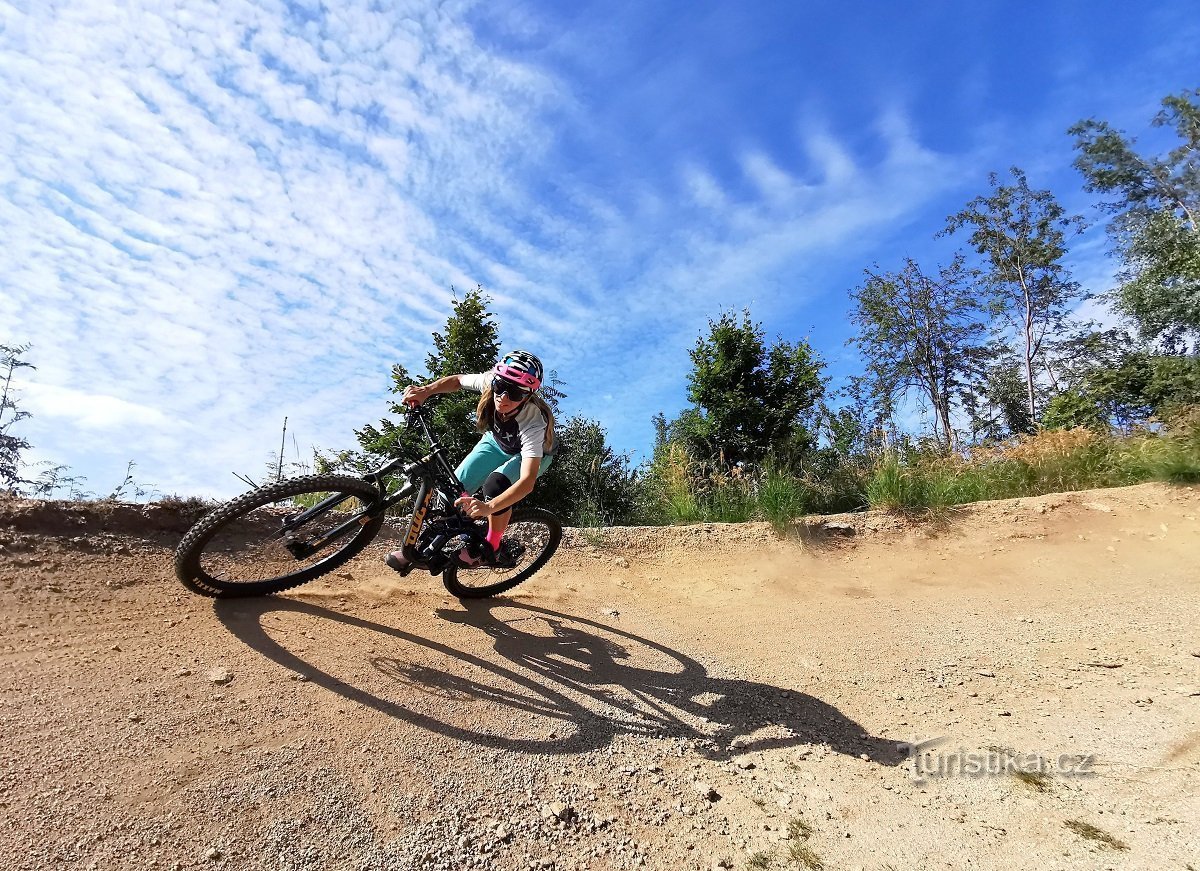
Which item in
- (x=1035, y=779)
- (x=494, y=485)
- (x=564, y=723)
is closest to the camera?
(x=1035, y=779)

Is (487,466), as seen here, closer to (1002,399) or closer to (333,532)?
(333,532)

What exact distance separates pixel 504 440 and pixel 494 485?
1.22 ft

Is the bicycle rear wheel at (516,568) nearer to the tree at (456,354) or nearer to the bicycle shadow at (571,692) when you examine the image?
the bicycle shadow at (571,692)

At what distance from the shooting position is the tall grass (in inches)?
316

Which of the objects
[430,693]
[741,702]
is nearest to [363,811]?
[430,693]

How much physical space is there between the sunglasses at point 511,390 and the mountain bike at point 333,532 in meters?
0.70

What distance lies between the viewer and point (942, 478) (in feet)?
27.8

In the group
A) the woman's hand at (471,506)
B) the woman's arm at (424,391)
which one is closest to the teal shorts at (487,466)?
the woman's arm at (424,391)

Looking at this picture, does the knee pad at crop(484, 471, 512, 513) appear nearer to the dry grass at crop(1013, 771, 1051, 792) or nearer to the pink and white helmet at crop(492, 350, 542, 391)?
the pink and white helmet at crop(492, 350, 542, 391)

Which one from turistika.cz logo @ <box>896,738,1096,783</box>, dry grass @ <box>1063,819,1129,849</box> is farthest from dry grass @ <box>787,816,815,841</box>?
dry grass @ <box>1063,819,1129,849</box>

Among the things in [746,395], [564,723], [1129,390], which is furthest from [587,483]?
[1129,390]

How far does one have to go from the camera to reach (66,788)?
2188 millimetres

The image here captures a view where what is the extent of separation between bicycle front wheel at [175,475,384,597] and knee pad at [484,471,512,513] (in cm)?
81

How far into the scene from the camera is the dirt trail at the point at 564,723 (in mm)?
2301
